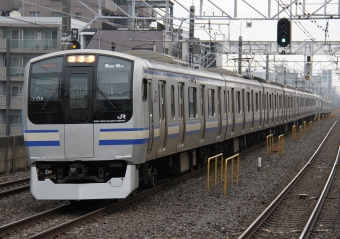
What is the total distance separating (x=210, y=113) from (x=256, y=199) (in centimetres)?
472

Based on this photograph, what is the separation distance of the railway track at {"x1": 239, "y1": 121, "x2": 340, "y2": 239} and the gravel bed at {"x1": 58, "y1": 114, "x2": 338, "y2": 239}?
0.23 m

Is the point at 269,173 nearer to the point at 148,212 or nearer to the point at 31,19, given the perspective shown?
the point at 148,212

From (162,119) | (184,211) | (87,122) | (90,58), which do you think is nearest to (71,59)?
(90,58)

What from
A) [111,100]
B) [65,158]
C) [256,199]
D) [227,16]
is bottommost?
[256,199]

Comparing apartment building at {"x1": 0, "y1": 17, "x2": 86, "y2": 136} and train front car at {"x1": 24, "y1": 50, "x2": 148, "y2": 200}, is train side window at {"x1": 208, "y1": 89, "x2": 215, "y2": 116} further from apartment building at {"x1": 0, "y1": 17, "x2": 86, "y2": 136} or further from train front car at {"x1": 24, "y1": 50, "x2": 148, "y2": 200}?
apartment building at {"x1": 0, "y1": 17, "x2": 86, "y2": 136}

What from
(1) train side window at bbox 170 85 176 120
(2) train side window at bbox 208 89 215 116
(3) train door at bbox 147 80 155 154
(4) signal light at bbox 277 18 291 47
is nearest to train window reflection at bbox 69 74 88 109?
(3) train door at bbox 147 80 155 154

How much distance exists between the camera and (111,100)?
440 inches

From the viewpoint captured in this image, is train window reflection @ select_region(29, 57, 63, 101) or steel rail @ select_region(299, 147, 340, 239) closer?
steel rail @ select_region(299, 147, 340, 239)

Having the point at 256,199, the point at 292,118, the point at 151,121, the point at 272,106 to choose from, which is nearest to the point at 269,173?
the point at 256,199

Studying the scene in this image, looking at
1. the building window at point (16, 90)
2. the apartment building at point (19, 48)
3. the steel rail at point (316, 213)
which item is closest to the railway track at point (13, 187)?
the steel rail at point (316, 213)

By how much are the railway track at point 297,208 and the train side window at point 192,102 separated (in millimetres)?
2777

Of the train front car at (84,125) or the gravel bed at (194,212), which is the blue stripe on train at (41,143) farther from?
the gravel bed at (194,212)

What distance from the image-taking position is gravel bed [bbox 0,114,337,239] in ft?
31.4

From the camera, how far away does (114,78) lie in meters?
11.2
